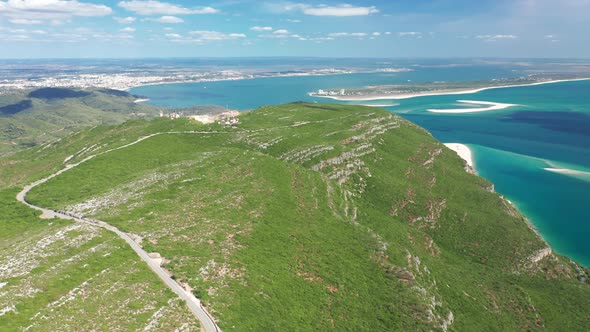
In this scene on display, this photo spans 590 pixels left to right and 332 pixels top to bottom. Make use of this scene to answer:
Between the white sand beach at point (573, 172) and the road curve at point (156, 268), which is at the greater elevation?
the road curve at point (156, 268)

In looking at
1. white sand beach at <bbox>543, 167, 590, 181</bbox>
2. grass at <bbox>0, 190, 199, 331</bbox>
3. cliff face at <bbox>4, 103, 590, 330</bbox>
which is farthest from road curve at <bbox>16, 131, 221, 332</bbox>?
white sand beach at <bbox>543, 167, 590, 181</bbox>

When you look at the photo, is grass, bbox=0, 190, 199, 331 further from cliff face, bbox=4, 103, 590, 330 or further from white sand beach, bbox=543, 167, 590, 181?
white sand beach, bbox=543, 167, 590, 181

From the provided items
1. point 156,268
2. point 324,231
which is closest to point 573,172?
point 324,231

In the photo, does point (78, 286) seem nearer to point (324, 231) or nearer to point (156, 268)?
point (156, 268)

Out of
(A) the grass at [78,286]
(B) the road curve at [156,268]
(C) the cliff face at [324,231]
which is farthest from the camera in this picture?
(C) the cliff face at [324,231]

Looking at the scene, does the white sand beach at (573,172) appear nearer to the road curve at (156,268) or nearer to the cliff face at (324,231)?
the cliff face at (324,231)

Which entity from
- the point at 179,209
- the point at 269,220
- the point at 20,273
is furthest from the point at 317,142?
the point at 20,273

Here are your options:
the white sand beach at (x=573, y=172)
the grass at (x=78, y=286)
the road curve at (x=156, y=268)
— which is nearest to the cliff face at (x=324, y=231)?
the road curve at (x=156, y=268)

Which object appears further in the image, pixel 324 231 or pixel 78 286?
pixel 324 231
